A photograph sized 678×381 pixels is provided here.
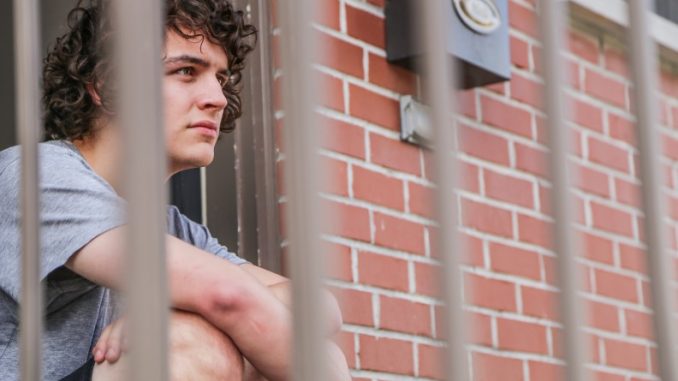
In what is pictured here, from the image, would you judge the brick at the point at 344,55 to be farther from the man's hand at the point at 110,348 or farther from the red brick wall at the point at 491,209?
the man's hand at the point at 110,348

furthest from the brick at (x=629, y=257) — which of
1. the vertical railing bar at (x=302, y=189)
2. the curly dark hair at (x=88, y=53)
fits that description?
the vertical railing bar at (x=302, y=189)

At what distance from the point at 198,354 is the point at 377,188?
1.17 meters

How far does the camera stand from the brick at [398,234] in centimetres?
290

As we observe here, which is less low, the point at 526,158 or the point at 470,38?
the point at 470,38

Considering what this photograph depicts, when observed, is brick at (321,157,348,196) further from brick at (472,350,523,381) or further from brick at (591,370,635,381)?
brick at (591,370,635,381)

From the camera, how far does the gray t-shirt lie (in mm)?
1797

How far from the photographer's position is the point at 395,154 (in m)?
2.97

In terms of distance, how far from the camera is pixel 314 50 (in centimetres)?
84

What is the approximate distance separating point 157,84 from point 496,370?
2411 millimetres

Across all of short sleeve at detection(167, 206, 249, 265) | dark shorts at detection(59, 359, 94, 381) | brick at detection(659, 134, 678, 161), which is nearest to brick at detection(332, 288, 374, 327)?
short sleeve at detection(167, 206, 249, 265)

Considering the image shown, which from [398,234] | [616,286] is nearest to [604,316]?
[616,286]

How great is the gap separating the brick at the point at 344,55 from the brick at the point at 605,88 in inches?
34.9

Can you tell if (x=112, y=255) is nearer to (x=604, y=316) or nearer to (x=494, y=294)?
(x=494, y=294)

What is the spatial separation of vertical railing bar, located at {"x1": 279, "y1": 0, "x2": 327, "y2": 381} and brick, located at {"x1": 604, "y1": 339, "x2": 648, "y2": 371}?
2.77 m
